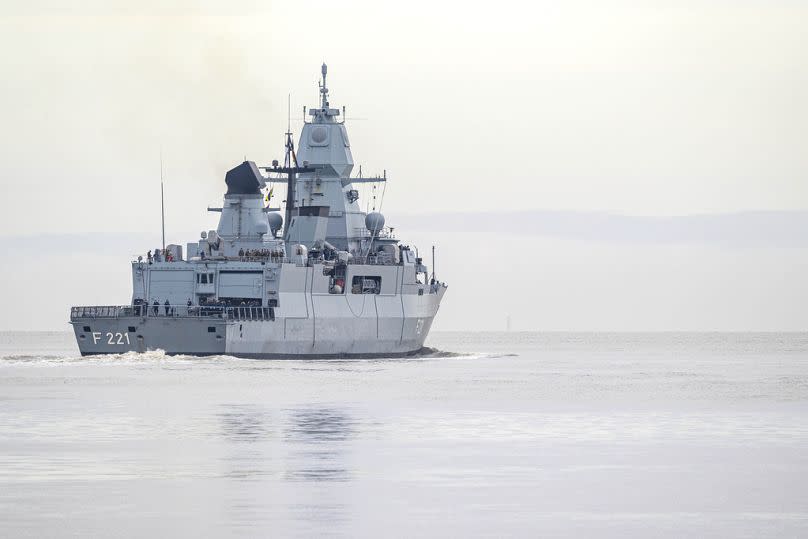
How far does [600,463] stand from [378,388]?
90.3 ft

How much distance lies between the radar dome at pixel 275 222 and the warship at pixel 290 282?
0.27 ft

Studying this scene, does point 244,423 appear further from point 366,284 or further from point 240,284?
point 366,284

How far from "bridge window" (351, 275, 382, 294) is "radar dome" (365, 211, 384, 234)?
8.81 m

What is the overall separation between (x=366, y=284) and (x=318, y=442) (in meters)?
48.8

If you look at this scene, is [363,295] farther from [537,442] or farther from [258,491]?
[258,491]

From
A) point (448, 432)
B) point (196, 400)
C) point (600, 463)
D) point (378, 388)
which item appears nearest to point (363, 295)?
point (378, 388)

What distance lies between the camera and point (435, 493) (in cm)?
2664

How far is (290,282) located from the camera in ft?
253

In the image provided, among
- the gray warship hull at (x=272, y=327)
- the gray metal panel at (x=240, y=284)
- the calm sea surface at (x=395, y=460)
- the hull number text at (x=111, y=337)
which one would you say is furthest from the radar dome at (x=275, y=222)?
the calm sea surface at (x=395, y=460)

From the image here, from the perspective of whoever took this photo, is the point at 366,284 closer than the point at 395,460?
No

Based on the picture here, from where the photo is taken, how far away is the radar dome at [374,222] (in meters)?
93.4

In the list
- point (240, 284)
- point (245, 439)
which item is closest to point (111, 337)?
point (240, 284)

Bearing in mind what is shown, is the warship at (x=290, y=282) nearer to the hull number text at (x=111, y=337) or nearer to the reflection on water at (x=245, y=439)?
the hull number text at (x=111, y=337)

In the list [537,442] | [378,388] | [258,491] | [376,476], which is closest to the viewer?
[258,491]
